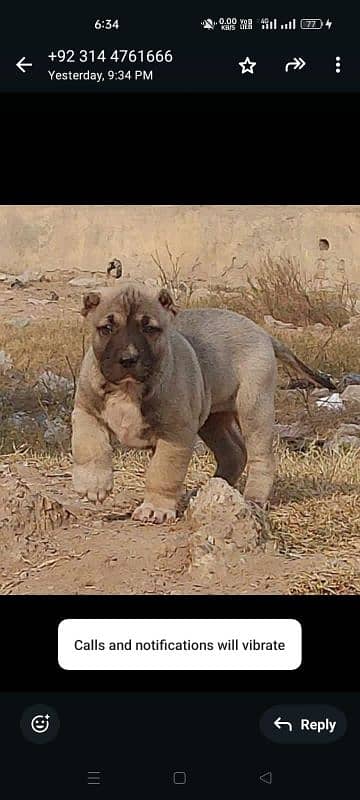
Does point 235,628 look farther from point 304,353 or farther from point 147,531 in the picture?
point 304,353

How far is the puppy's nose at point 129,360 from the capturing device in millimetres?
1128

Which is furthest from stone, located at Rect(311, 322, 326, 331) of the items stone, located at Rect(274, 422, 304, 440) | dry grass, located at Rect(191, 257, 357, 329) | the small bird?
the small bird

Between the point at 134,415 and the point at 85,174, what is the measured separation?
24cm

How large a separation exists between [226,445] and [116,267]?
213 mm

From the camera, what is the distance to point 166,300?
1.15 metres

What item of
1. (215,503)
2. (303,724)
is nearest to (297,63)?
(215,503)

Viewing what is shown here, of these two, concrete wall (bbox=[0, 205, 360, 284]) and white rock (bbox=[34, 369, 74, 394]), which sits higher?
concrete wall (bbox=[0, 205, 360, 284])

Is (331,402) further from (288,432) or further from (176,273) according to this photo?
(176,273)

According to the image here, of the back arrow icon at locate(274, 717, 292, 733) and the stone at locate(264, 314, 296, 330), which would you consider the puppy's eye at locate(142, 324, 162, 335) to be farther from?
the back arrow icon at locate(274, 717, 292, 733)

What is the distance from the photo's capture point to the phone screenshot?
3.36ft

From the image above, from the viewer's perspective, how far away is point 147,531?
114 cm

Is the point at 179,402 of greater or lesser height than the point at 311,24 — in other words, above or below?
below

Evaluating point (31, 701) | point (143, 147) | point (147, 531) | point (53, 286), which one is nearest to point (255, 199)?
point (143, 147)

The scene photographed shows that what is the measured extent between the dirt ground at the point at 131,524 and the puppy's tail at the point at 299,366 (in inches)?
0.8
